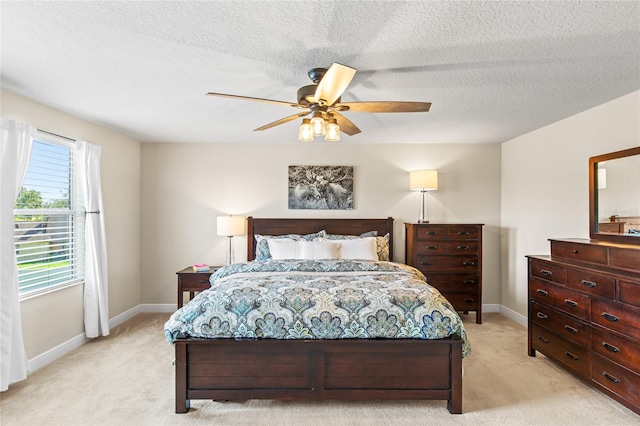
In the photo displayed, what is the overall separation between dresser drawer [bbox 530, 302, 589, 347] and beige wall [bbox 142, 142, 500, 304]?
75.4 inches

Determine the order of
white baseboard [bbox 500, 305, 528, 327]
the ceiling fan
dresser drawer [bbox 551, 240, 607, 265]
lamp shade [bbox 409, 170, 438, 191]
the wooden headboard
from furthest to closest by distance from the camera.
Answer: the wooden headboard < lamp shade [bbox 409, 170, 438, 191] < white baseboard [bbox 500, 305, 528, 327] < dresser drawer [bbox 551, 240, 607, 265] < the ceiling fan

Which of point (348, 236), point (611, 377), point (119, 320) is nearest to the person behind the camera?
point (611, 377)

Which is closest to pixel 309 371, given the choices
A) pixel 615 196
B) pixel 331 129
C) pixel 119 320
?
pixel 331 129

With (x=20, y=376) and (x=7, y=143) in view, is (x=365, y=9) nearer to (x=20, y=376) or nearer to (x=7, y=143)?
(x=7, y=143)

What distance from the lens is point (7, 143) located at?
271cm

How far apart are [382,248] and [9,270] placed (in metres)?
3.66

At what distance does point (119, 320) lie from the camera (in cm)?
437

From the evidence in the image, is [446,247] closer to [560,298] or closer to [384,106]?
[560,298]

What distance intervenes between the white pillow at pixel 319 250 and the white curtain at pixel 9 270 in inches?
102

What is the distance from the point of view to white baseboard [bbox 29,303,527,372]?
314 cm

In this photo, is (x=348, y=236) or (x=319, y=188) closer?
(x=348, y=236)

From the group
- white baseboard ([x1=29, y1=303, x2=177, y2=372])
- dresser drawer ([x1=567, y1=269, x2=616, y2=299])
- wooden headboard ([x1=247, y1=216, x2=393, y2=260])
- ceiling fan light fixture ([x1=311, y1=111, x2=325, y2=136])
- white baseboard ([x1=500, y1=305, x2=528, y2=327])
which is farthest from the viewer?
wooden headboard ([x1=247, y1=216, x2=393, y2=260])

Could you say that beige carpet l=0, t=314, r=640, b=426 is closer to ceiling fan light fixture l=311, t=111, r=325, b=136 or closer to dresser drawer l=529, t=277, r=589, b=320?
dresser drawer l=529, t=277, r=589, b=320

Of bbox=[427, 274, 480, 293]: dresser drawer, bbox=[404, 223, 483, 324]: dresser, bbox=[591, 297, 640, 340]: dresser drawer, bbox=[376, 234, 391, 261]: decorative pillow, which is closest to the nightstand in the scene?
bbox=[376, 234, 391, 261]: decorative pillow
